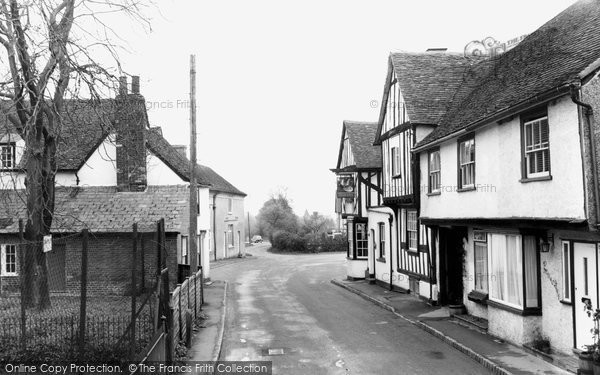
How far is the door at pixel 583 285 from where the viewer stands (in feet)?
35.4

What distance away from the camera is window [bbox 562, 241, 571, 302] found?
1167 cm

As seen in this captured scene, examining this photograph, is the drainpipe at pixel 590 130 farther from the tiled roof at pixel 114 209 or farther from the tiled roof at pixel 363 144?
the tiled roof at pixel 363 144

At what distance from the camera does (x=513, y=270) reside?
13.6 metres

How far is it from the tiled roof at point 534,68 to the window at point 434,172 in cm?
55

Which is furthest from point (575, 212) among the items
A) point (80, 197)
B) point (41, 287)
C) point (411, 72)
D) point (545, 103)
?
point (80, 197)

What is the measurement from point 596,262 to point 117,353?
874cm

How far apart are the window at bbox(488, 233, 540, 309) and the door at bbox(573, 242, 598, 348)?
1.54 m

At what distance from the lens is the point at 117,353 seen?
31.1 feet

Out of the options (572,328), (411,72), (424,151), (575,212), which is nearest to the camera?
(575,212)

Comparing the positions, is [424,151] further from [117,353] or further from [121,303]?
[117,353]

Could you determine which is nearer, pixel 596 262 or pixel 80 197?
pixel 596 262

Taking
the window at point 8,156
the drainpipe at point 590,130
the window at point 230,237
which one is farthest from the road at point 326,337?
the window at point 230,237

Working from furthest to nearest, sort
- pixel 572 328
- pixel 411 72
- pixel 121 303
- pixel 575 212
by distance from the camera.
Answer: pixel 411 72, pixel 121 303, pixel 572 328, pixel 575 212

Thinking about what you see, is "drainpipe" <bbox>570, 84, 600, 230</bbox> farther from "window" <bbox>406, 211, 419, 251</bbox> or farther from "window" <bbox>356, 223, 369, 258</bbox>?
"window" <bbox>356, 223, 369, 258</bbox>
